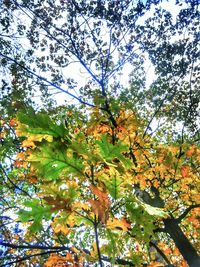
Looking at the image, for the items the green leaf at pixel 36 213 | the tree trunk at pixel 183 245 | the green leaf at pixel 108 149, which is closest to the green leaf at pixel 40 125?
the green leaf at pixel 108 149

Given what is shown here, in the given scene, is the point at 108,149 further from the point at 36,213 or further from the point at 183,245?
the point at 183,245

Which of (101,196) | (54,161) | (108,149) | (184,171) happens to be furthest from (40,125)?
(184,171)

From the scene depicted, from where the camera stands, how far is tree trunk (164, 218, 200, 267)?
11.3 feet

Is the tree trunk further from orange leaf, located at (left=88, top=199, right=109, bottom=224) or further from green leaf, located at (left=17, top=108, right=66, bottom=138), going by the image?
green leaf, located at (left=17, top=108, right=66, bottom=138)

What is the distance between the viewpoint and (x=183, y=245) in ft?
12.1

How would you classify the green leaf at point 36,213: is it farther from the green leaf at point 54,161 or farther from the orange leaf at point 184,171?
the orange leaf at point 184,171

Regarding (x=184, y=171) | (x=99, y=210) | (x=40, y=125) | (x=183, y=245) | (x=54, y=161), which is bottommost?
(x=99, y=210)

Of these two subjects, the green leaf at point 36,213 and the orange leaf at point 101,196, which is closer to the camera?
the orange leaf at point 101,196

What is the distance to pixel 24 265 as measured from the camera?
20.6 ft

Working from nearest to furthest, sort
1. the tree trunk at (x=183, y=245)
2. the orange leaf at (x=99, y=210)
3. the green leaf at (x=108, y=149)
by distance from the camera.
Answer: the orange leaf at (x=99, y=210), the green leaf at (x=108, y=149), the tree trunk at (x=183, y=245)

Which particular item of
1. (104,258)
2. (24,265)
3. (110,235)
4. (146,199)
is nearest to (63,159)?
(110,235)

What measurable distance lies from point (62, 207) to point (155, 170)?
3820 millimetres

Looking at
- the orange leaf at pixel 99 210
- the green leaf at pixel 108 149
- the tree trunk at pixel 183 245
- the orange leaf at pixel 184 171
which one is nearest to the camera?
the orange leaf at pixel 99 210

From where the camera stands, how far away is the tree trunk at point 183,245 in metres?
3.45
